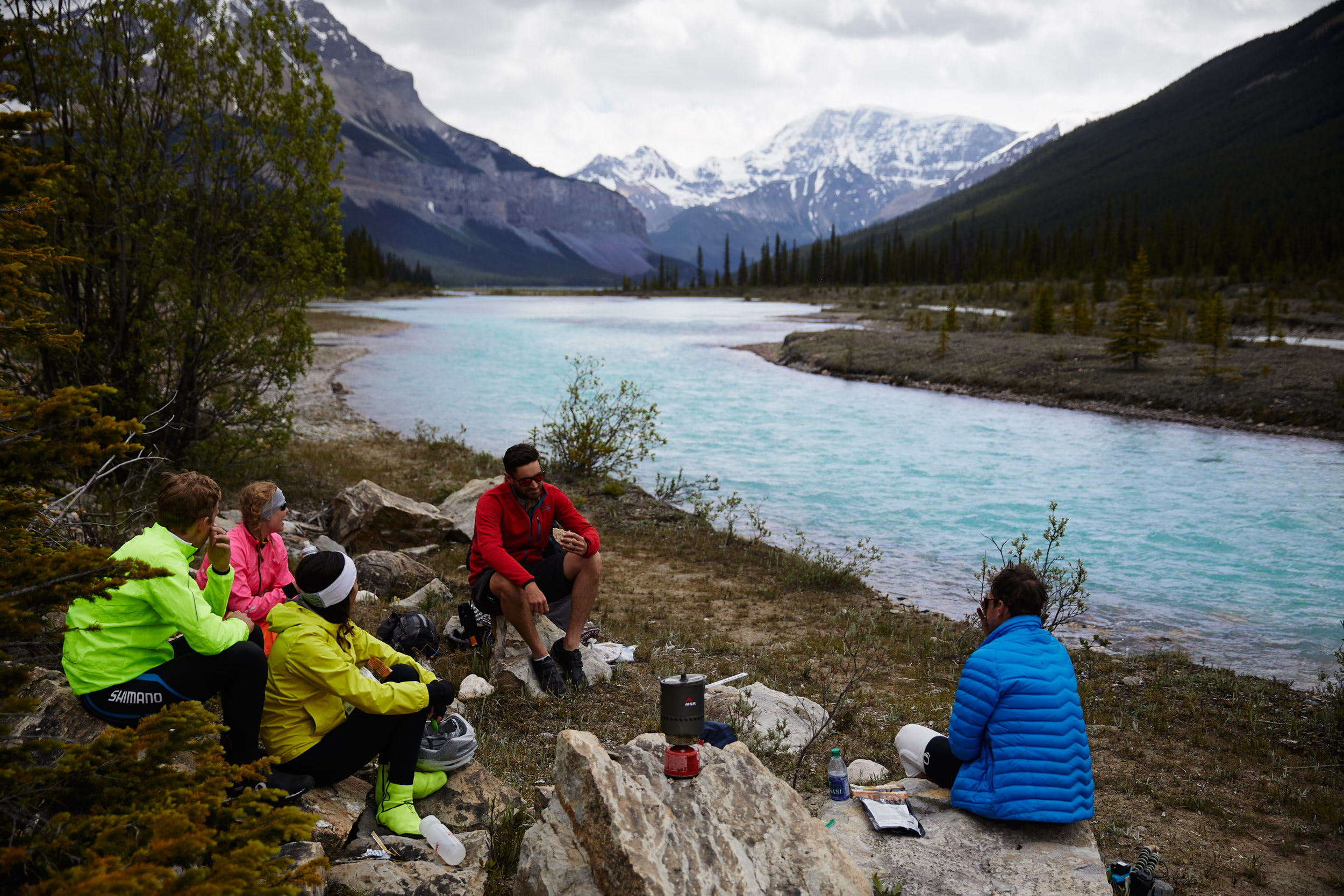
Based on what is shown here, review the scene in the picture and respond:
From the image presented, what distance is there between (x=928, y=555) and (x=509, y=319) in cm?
6456

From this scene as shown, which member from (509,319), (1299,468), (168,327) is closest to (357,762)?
(168,327)

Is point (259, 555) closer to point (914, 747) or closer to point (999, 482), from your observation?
point (914, 747)

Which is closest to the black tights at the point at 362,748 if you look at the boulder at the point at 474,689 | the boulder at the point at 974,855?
the boulder at the point at 474,689

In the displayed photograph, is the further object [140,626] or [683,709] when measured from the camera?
[683,709]

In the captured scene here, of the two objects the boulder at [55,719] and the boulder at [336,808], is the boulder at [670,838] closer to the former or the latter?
the boulder at [336,808]

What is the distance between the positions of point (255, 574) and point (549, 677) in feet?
7.90

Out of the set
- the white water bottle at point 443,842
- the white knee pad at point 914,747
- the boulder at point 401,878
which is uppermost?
the boulder at point 401,878

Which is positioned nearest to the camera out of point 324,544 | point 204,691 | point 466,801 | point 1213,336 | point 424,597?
point 204,691

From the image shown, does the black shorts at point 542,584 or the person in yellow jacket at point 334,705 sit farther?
the black shorts at point 542,584

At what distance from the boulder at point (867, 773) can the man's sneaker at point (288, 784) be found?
3.45 m

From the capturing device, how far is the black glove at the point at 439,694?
4523mm

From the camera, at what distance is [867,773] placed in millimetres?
5562

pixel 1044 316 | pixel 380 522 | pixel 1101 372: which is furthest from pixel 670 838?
pixel 1044 316

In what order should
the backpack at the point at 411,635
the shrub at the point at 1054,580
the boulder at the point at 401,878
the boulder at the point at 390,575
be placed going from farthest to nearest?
the shrub at the point at 1054,580, the boulder at the point at 390,575, the backpack at the point at 411,635, the boulder at the point at 401,878
